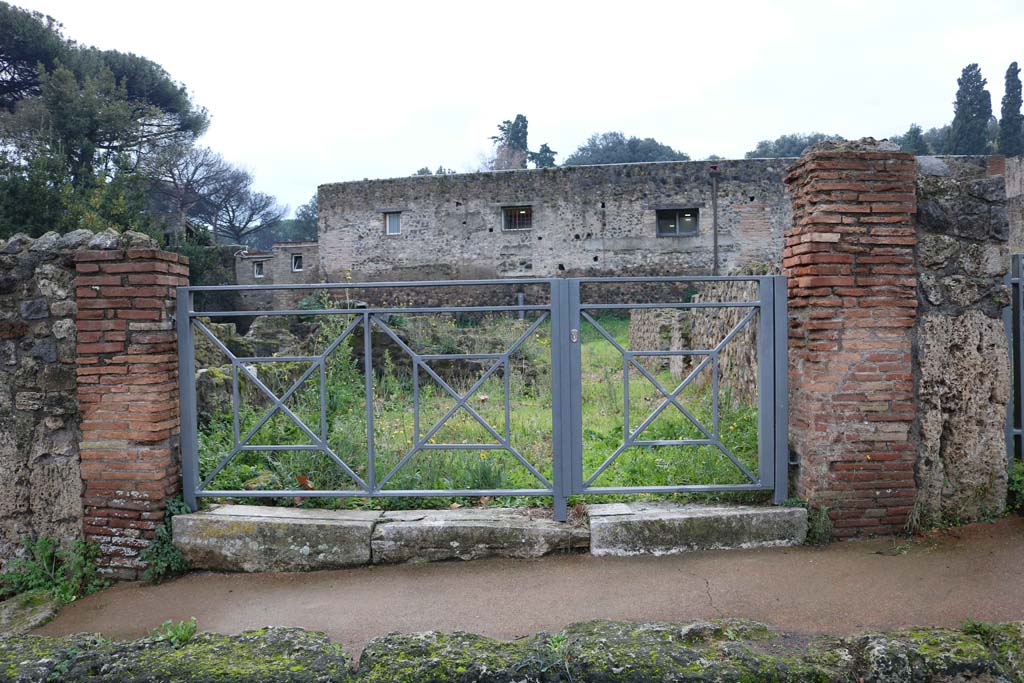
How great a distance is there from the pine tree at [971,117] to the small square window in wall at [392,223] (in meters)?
24.1

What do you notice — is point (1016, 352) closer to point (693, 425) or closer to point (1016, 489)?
point (1016, 489)

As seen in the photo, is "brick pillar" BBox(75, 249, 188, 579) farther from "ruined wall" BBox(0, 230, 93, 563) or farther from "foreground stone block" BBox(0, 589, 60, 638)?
"foreground stone block" BBox(0, 589, 60, 638)

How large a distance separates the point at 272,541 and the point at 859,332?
11.7ft

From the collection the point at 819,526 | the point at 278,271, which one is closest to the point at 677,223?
the point at 278,271

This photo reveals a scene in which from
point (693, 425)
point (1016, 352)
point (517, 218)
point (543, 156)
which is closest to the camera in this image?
point (1016, 352)

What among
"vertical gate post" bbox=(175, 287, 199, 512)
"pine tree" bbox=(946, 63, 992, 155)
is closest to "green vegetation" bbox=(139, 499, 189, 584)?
"vertical gate post" bbox=(175, 287, 199, 512)

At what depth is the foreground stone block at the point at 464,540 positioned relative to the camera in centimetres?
382

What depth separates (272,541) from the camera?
12.6ft

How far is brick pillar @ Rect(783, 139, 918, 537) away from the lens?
150 inches

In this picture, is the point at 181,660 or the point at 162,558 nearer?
the point at 181,660

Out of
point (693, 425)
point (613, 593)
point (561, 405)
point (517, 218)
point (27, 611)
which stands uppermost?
point (517, 218)

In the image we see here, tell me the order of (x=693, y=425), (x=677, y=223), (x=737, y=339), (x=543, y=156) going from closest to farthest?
(x=693, y=425) < (x=737, y=339) < (x=677, y=223) < (x=543, y=156)

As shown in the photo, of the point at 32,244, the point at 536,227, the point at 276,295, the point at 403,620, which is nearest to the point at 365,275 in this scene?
the point at 276,295

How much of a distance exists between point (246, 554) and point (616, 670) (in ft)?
7.89
